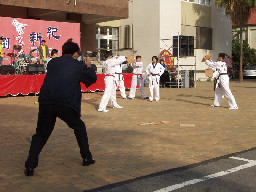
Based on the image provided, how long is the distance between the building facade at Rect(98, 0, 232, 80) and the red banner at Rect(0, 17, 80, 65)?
723cm

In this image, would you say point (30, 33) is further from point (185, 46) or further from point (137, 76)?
point (185, 46)

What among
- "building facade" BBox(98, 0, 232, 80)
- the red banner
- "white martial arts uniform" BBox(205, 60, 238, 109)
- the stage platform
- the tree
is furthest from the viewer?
the tree

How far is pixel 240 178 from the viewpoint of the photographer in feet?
17.7

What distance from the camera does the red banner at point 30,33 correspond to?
Result: 21823mm

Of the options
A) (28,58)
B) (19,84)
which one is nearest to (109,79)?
(19,84)

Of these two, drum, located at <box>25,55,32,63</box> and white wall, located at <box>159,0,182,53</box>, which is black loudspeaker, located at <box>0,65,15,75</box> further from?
white wall, located at <box>159,0,182,53</box>

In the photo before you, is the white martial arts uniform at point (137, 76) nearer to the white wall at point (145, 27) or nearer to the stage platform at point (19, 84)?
the stage platform at point (19, 84)

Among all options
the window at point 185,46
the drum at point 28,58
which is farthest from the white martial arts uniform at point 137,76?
the window at point 185,46

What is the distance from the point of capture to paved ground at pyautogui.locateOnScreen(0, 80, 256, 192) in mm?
5578

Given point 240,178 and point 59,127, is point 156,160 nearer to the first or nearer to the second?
point 240,178

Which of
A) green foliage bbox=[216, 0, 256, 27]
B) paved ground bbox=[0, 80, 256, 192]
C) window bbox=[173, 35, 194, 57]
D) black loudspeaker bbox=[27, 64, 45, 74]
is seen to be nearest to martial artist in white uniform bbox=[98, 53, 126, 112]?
paved ground bbox=[0, 80, 256, 192]

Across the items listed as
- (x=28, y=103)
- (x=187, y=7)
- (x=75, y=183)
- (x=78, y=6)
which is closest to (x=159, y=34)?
(x=187, y=7)

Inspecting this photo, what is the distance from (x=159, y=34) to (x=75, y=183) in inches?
986

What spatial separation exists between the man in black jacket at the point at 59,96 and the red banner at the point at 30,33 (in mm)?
16277
